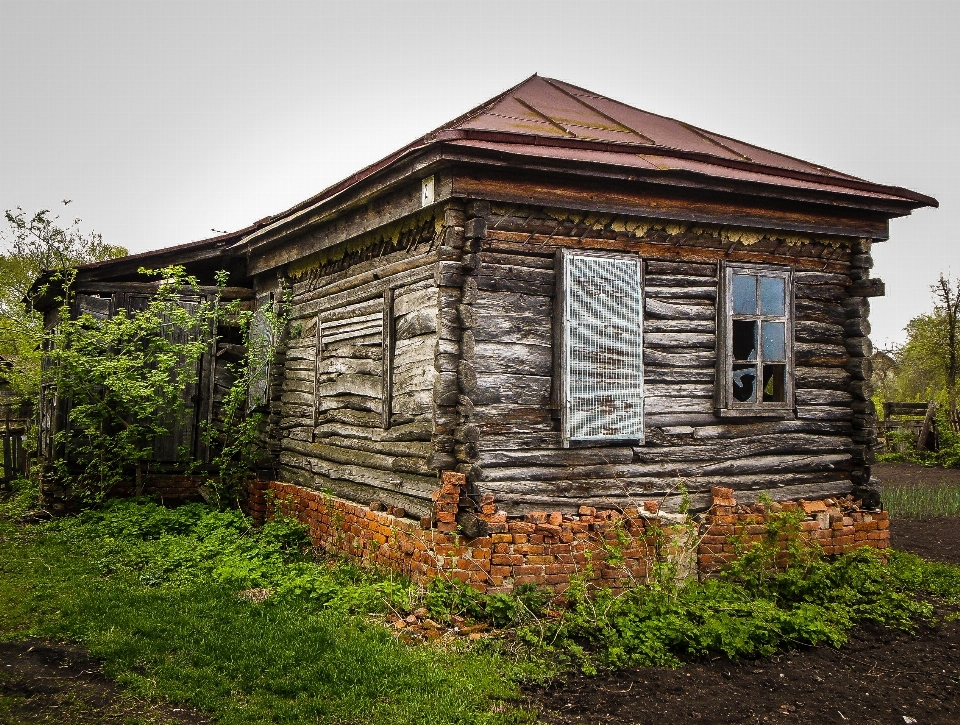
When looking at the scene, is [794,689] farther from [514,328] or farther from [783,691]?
[514,328]

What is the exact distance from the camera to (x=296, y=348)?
10.7 meters

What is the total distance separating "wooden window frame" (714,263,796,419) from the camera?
26.2ft

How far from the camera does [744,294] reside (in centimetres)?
826

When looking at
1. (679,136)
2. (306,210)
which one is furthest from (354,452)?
(679,136)

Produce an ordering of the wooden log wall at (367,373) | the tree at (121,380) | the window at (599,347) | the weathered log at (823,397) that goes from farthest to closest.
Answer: the tree at (121,380)
the weathered log at (823,397)
the wooden log wall at (367,373)
the window at (599,347)

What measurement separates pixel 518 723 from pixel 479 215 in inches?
161

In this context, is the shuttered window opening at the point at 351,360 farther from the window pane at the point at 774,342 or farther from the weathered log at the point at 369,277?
the window pane at the point at 774,342

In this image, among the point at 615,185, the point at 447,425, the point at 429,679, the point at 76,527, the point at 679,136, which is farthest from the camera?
→ the point at 76,527

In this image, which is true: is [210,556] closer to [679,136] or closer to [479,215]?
[479,215]

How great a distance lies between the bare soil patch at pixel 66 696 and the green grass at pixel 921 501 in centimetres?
1231

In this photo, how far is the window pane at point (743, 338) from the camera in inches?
333

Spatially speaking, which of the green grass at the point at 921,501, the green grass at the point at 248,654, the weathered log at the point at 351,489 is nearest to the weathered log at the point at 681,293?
the weathered log at the point at 351,489

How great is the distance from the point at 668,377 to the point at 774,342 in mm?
1418

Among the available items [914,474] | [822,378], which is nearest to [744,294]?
Answer: [822,378]
